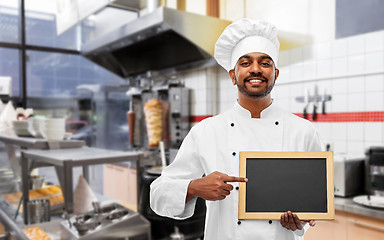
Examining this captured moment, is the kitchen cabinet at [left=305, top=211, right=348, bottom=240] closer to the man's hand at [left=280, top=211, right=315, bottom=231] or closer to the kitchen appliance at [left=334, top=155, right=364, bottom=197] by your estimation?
the kitchen appliance at [left=334, top=155, right=364, bottom=197]

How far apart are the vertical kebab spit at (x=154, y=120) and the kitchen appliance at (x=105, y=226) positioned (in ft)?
7.05

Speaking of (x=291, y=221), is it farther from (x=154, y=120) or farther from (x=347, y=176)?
(x=154, y=120)

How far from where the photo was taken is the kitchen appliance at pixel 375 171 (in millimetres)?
2023

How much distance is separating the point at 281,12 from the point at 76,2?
1.96 metres

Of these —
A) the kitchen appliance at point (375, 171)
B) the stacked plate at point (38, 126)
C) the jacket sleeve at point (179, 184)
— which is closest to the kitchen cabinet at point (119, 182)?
the stacked plate at point (38, 126)

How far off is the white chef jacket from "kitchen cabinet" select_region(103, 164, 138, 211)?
125 inches

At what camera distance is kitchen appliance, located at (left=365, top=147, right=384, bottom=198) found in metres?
2.02

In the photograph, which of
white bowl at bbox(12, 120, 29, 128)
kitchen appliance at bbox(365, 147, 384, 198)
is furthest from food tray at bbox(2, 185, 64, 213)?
kitchen appliance at bbox(365, 147, 384, 198)

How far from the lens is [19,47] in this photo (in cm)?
438

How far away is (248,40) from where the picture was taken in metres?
0.82

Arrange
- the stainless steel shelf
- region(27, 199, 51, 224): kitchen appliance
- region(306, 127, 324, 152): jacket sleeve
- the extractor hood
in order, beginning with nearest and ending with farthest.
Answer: region(306, 127, 324, 152): jacket sleeve
the stainless steel shelf
region(27, 199, 51, 224): kitchen appliance
the extractor hood

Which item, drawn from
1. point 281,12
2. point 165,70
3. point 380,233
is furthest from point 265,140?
point 165,70

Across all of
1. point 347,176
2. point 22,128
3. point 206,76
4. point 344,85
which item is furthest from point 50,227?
point 206,76

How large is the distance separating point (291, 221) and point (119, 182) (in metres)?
3.67
